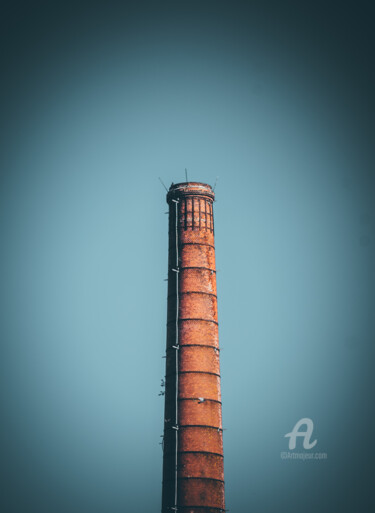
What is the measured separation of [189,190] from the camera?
3869 cm

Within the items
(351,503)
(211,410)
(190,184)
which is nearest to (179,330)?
(211,410)

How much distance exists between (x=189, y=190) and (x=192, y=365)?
26.4ft

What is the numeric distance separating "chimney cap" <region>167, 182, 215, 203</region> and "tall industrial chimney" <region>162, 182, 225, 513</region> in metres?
0.05

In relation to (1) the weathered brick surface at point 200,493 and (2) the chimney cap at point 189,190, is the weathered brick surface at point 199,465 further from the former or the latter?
(2) the chimney cap at point 189,190

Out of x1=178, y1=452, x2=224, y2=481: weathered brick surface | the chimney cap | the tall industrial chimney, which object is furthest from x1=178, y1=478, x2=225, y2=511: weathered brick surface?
the chimney cap

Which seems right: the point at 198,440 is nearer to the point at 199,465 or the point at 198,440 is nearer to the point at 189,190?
the point at 199,465

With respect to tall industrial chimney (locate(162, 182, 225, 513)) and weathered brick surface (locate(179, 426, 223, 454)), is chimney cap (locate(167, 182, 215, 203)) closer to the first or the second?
tall industrial chimney (locate(162, 182, 225, 513))

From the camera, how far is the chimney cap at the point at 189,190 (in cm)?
3869

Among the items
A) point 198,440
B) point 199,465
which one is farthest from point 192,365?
point 199,465

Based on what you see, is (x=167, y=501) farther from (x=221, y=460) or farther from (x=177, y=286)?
(x=177, y=286)

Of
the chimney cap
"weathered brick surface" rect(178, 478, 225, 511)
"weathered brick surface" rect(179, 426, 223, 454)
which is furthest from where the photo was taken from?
the chimney cap

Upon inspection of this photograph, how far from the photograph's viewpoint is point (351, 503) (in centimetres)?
5459

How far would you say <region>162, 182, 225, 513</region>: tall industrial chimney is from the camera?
34.3 metres

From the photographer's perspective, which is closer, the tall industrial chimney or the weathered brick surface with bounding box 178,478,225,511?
the weathered brick surface with bounding box 178,478,225,511
